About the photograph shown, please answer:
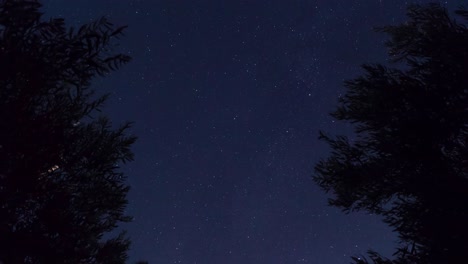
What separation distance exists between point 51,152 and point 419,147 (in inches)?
255

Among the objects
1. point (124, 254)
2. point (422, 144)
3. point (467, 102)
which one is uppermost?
point (467, 102)

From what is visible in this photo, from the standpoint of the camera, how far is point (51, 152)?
6.70 m

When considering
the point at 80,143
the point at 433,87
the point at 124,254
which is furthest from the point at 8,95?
the point at 433,87

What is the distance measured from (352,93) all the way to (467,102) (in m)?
2.36

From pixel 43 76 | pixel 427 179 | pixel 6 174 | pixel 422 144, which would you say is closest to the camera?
pixel 43 76

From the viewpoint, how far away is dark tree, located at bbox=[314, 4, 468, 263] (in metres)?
6.79

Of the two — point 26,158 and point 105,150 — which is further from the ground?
point 105,150

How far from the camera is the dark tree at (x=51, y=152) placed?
5.57 metres

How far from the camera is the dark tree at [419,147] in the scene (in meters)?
6.79

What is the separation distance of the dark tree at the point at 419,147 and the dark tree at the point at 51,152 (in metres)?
4.63

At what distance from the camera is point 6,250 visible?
607 centimetres

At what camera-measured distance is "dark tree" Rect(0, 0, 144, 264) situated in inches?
219

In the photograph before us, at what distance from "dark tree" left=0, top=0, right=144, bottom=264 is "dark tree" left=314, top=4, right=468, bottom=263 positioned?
182 inches

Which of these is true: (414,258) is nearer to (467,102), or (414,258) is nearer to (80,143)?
(467,102)
